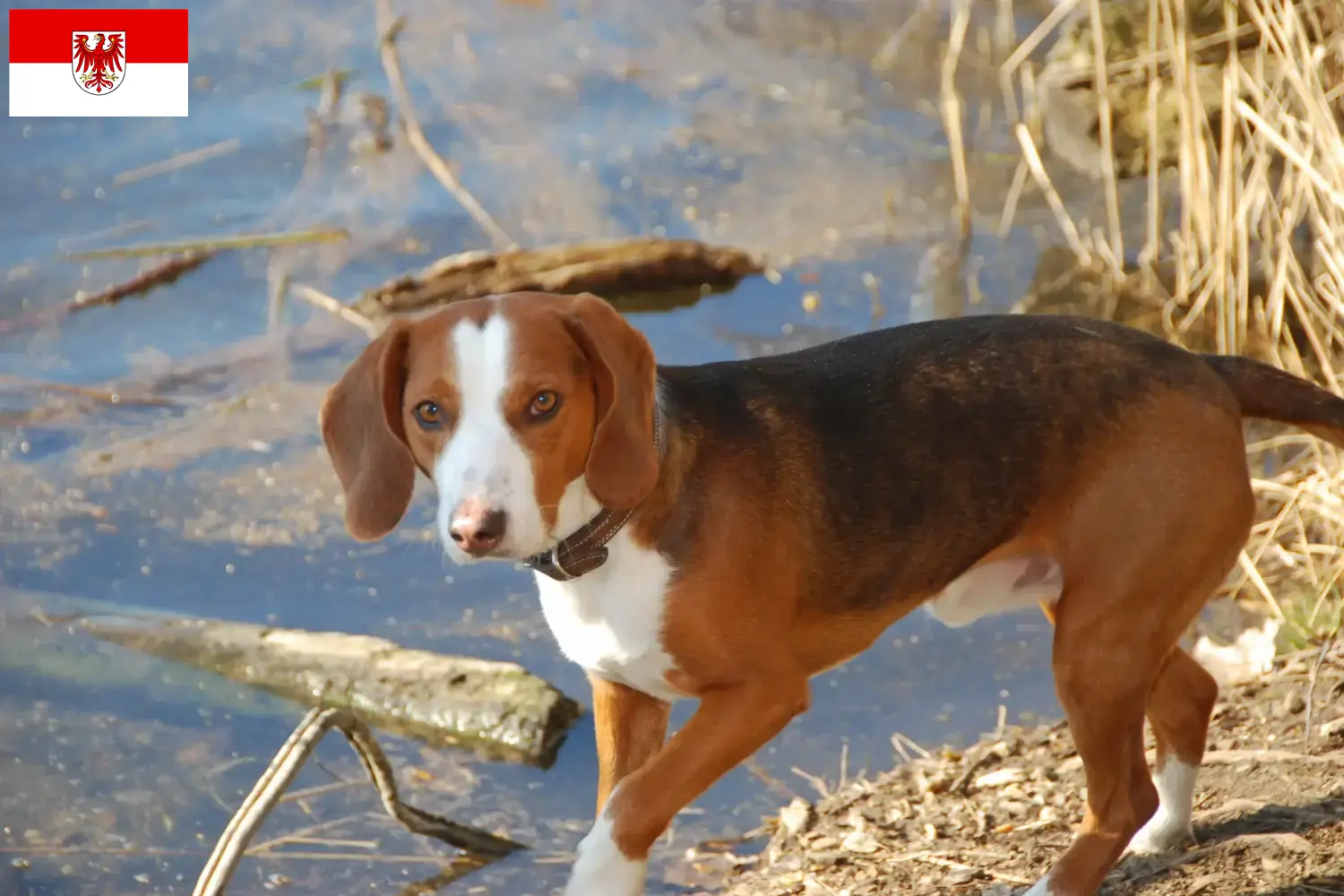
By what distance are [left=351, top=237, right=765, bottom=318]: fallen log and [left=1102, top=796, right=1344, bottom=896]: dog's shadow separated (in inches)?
172

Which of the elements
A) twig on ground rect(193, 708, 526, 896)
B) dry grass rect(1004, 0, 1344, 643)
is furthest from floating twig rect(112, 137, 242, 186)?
twig on ground rect(193, 708, 526, 896)

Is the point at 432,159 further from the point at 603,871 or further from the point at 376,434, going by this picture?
the point at 603,871

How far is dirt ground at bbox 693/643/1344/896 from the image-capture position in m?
4.21

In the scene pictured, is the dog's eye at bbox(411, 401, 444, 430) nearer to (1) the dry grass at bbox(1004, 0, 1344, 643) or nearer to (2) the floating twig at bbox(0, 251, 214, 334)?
(1) the dry grass at bbox(1004, 0, 1344, 643)

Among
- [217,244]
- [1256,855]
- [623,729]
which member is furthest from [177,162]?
[1256,855]

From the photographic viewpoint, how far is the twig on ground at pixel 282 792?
164 inches

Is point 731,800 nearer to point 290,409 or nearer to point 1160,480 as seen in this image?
point 1160,480

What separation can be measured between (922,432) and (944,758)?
62.8 inches

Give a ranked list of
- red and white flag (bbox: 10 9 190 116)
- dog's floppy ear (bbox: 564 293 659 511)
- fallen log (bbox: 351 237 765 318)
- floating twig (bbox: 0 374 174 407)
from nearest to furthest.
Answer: dog's floppy ear (bbox: 564 293 659 511)
floating twig (bbox: 0 374 174 407)
fallen log (bbox: 351 237 765 318)
red and white flag (bbox: 10 9 190 116)

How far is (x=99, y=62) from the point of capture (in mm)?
10109

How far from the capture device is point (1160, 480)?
3.98 m

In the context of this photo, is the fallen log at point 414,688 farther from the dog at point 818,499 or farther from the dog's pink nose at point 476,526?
the dog's pink nose at point 476,526

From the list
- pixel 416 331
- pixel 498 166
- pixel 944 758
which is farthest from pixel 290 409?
pixel 416 331

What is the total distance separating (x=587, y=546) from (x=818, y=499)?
0.56m
